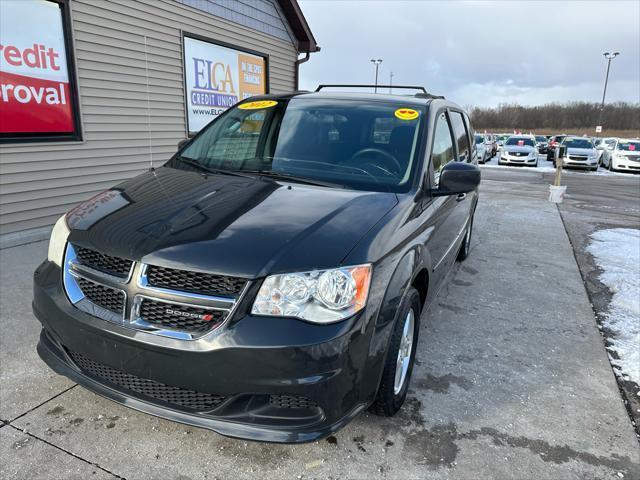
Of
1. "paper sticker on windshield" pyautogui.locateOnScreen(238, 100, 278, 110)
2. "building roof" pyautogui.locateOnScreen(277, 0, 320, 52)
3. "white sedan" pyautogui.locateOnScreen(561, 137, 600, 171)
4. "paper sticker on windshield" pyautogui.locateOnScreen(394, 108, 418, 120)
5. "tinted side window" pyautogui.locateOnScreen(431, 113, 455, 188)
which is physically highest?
"building roof" pyautogui.locateOnScreen(277, 0, 320, 52)

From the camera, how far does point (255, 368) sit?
1859mm

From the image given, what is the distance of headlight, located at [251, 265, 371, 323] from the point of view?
191cm

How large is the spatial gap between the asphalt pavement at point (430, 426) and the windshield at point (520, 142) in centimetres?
2165

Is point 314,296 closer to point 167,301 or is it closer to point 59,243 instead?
point 167,301

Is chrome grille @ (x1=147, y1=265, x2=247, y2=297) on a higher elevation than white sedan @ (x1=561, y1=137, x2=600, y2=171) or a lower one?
higher

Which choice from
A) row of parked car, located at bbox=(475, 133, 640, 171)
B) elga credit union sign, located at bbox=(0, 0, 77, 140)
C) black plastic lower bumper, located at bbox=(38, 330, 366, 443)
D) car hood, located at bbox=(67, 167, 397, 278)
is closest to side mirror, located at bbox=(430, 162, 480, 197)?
car hood, located at bbox=(67, 167, 397, 278)

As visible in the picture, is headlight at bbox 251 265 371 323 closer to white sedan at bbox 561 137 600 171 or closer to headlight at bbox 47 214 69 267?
headlight at bbox 47 214 69 267

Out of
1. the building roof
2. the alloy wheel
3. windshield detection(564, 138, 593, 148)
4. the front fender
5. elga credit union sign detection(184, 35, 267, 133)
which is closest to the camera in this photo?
the front fender

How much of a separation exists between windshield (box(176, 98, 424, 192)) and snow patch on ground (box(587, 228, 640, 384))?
85.7 inches

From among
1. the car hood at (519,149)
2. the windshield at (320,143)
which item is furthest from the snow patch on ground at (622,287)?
the car hood at (519,149)

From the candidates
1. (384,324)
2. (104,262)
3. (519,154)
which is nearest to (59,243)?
(104,262)

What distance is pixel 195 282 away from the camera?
1.94 meters

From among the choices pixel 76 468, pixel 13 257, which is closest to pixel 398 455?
pixel 76 468

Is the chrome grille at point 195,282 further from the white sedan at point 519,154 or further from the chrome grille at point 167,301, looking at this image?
the white sedan at point 519,154
